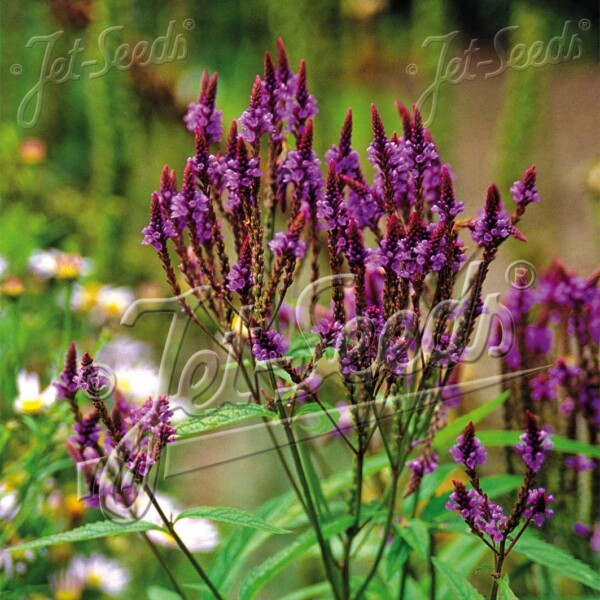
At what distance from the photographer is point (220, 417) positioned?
767 millimetres

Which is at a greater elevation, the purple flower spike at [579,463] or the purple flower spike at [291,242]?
the purple flower spike at [291,242]

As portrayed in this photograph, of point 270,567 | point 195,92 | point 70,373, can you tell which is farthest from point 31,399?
point 195,92

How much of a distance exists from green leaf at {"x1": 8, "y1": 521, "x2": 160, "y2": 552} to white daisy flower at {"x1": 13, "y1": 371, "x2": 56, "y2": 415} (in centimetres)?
50

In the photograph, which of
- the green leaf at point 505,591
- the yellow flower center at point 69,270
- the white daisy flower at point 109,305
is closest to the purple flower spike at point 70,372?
the green leaf at point 505,591

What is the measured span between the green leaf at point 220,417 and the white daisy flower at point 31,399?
23.0 inches

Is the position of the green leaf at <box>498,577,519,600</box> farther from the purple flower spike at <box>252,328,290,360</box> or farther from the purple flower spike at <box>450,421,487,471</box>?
the purple flower spike at <box>252,328,290,360</box>

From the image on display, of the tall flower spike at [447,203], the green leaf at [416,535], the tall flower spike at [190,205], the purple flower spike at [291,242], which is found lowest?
the green leaf at [416,535]

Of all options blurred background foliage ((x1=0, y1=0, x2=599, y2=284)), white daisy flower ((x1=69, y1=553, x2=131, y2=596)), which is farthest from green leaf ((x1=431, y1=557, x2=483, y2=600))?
blurred background foliage ((x1=0, y1=0, x2=599, y2=284))

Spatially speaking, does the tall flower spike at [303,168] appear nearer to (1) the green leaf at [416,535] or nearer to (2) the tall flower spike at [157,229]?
(2) the tall flower spike at [157,229]

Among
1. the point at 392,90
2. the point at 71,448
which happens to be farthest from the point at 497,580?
the point at 392,90

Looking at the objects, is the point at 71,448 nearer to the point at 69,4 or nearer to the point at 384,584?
the point at 384,584

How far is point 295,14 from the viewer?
311cm

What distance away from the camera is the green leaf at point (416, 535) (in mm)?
883

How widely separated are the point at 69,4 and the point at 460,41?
3260mm
